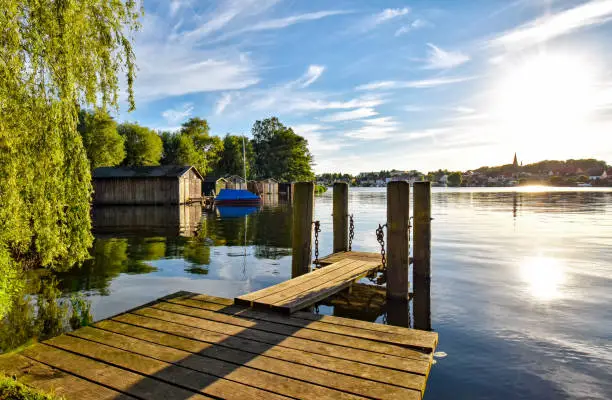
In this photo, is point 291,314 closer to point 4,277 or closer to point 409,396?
point 409,396

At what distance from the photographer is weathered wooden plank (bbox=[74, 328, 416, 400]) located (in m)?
4.35

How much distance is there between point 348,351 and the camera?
5.41 metres

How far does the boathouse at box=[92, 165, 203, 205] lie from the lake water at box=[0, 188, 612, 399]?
25694 millimetres

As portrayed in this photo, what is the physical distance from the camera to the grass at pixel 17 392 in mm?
3994

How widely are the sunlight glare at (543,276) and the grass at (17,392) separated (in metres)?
11.8

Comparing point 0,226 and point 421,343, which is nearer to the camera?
point 421,343

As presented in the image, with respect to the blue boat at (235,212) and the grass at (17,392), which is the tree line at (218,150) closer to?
the blue boat at (235,212)

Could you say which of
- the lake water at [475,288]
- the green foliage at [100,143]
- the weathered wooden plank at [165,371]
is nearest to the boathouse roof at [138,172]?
the green foliage at [100,143]

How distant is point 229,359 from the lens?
5129 mm

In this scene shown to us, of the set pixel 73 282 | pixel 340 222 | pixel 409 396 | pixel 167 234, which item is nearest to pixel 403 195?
pixel 340 222

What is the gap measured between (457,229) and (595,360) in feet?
66.9

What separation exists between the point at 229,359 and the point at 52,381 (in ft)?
6.45

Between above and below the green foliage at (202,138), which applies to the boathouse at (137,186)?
below

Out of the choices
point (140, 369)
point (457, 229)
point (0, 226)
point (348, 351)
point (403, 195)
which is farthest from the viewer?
point (457, 229)
